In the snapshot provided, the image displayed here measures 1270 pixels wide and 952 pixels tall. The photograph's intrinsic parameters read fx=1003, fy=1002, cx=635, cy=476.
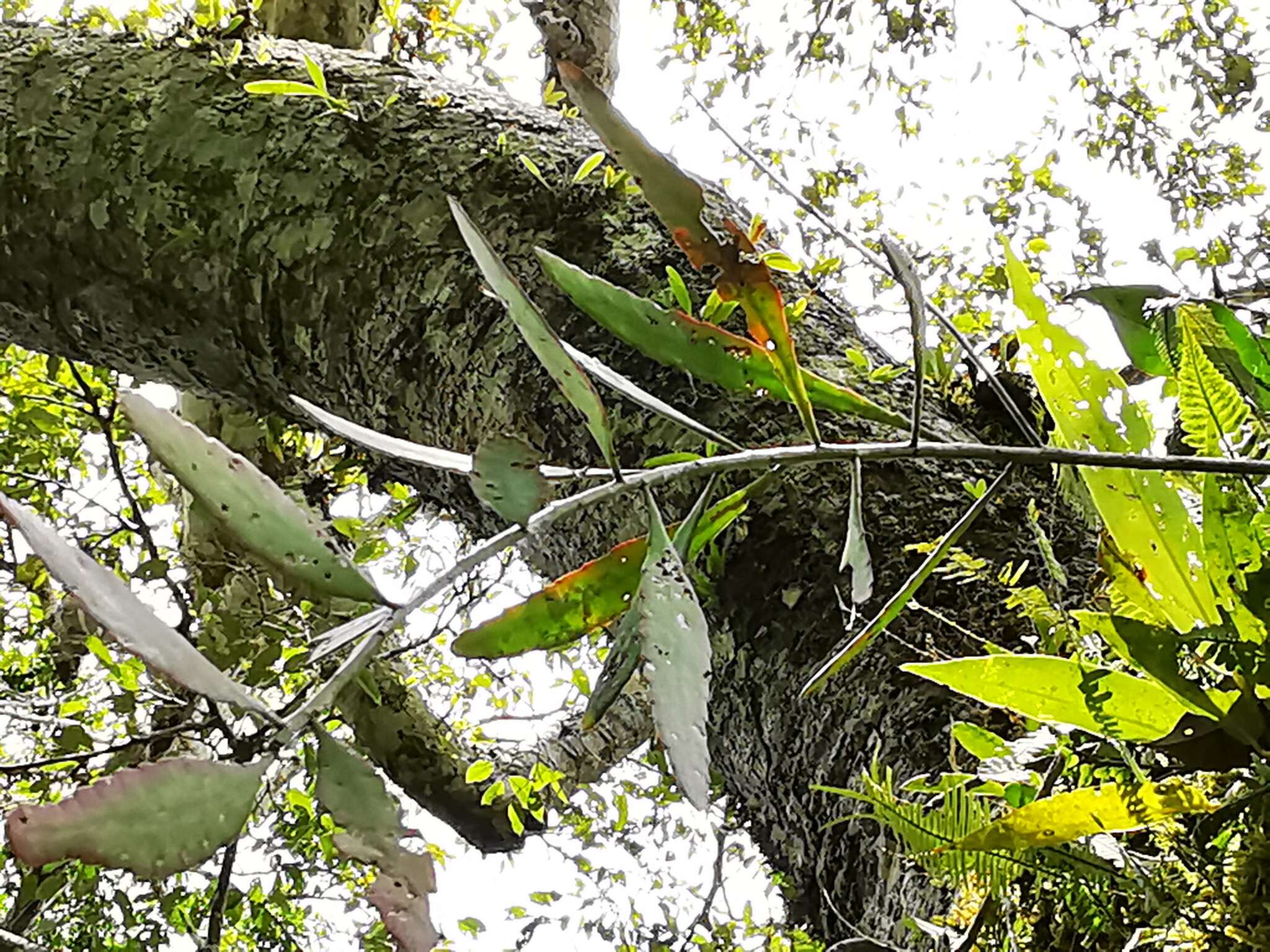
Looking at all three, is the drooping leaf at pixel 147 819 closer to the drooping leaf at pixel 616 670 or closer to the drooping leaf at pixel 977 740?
the drooping leaf at pixel 616 670

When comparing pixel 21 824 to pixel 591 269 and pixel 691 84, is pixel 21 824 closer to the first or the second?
pixel 591 269

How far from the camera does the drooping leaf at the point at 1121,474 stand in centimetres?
40

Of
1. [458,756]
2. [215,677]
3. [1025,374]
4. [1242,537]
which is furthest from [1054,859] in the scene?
[458,756]

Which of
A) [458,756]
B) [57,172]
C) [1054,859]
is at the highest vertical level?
[57,172]

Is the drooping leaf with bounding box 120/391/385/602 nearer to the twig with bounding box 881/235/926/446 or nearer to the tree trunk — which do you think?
the twig with bounding box 881/235/926/446

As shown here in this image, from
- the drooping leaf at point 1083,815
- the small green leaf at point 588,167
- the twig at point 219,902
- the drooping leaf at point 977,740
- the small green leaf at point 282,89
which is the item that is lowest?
the drooping leaf at point 1083,815

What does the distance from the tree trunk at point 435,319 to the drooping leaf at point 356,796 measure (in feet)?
1.14

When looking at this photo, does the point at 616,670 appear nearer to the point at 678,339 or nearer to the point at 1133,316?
the point at 678,339

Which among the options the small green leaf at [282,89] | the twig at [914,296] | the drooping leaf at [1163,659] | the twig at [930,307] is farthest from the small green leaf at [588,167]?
the drooping leaf at [1163,659]

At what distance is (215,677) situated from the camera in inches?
8.6

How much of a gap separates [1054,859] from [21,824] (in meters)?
0.32

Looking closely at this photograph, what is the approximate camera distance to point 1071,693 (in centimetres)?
35

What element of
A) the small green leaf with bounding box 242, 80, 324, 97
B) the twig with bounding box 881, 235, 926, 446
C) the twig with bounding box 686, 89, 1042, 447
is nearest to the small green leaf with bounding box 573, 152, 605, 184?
the small green leaf with bounding box 242, 80, 324, 97

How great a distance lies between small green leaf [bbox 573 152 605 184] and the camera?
83 centimetres
